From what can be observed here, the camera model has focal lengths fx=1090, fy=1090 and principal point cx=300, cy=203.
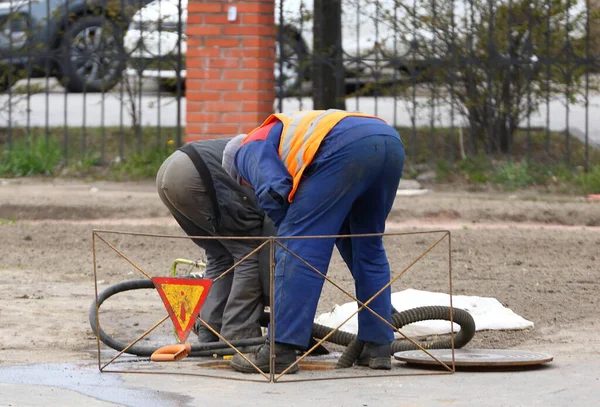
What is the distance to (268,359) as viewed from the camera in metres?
4.74

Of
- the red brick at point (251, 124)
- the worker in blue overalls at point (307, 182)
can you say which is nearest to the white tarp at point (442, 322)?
the worker in blue overalls at point (307, 182)

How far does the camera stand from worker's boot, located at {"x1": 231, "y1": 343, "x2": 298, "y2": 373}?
470 centimetres

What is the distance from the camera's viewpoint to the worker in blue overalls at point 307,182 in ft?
15.1

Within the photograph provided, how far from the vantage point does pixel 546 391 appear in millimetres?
4266

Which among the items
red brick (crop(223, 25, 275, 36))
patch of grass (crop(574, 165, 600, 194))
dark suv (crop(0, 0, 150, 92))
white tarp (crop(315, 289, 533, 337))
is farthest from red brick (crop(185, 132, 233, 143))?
white tarp (crop(315, 289, 533, 337))

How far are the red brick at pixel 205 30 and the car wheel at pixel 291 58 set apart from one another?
0.91 metres

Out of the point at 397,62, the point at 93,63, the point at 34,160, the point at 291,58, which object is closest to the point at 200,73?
the point at 291,58

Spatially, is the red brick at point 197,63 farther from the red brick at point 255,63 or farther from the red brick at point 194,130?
the red brick at point 194,130

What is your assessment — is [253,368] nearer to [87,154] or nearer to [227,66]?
[227,66]

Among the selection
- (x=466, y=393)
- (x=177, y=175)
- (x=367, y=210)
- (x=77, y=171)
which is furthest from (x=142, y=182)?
(x=466, y=393)

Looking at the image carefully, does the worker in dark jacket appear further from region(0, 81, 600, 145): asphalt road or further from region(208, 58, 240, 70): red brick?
region(0, 81, 600, 145): asphalt road

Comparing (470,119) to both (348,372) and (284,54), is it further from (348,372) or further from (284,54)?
(348,372)

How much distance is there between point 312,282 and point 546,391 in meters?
1.06

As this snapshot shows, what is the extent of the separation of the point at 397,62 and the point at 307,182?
19.3 ft
